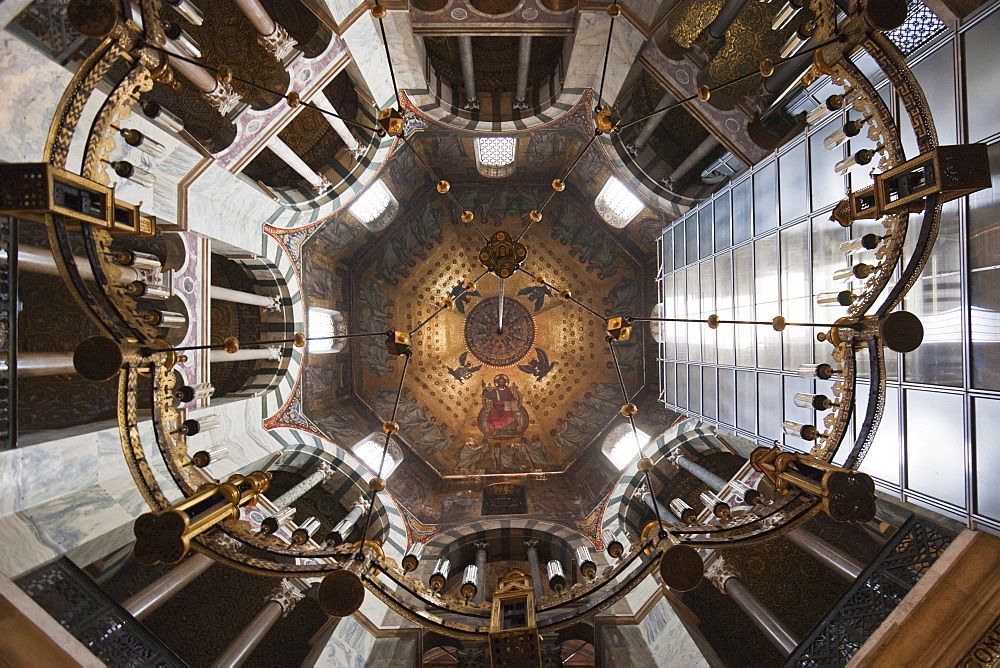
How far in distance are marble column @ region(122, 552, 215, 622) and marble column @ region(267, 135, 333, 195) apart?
6.70 m

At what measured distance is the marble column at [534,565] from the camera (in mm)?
9771

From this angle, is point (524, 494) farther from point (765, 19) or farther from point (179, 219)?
point (765, 19)

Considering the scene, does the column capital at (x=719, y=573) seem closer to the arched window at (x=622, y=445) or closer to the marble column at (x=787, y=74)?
the arched window at (x=622, y=445)

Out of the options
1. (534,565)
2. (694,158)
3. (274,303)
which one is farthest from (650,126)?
(534,565)

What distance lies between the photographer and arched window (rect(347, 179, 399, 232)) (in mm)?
11246

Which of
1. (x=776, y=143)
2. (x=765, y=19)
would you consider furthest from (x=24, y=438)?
(x=765, y=19)

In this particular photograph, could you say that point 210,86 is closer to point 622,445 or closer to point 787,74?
point 787,74

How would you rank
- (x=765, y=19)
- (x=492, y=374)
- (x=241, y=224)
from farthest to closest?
(x=492, y=374) → (x=241, y=224) → (x=765, y=19)

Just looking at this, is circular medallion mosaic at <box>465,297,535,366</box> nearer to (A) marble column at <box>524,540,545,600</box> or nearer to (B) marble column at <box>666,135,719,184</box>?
(A) marble column at <box>524,540,545,600</box>

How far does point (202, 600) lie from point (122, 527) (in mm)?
2178

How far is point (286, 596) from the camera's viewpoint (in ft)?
26.3

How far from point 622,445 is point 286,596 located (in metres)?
8.52

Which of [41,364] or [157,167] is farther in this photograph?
[157,167]

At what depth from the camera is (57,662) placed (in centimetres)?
478
